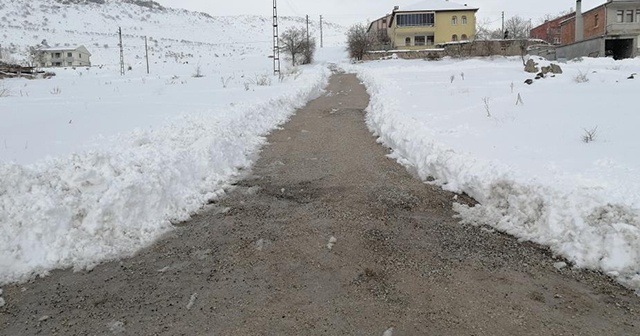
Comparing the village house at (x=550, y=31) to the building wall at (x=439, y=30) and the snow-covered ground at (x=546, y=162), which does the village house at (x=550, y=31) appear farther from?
the snow-covered ground at (x=546, y=162)

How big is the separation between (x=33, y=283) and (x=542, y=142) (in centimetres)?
700

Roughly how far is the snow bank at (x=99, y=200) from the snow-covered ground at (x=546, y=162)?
368cm

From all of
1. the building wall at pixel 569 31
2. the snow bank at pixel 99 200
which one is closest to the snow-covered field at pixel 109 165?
the snow bank at pixel 99 200

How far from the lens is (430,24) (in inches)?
2616

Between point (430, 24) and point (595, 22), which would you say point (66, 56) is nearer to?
point (430, 24)

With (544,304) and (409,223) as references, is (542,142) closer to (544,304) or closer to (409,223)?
(409,223)

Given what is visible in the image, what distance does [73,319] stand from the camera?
12.7 ft

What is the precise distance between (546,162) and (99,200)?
5.53 metres

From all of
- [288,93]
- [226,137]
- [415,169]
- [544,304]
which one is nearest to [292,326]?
[544,304]

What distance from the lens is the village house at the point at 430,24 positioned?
6600 cm

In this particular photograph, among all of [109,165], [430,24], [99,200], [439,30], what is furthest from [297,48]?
[99,200]

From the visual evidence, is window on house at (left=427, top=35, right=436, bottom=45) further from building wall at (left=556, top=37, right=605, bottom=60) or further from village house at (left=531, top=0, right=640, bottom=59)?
village house at (left=531, top=0, right=640, bottom=59)

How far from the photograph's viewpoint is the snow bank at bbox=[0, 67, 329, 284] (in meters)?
4.76

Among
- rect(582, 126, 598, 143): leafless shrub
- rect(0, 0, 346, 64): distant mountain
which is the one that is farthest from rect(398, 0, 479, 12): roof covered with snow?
rect(582, 126, 598, 143): leafless shrub
